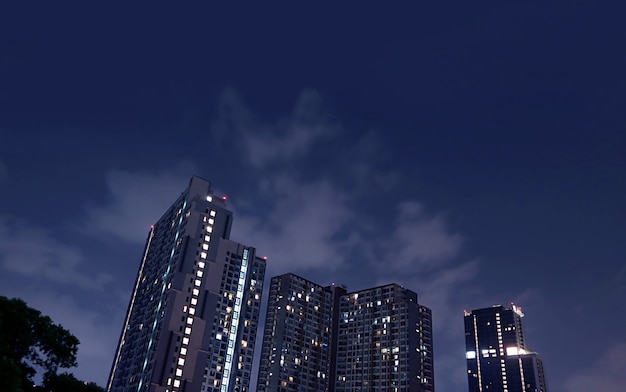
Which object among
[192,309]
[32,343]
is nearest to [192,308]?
[192,309]

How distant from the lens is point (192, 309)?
148 metres

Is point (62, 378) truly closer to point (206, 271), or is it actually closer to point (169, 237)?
point (206, 271)

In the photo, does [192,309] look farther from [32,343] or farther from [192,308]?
[32,343]

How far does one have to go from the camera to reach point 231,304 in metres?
180

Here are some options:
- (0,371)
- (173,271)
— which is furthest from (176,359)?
(0,371)

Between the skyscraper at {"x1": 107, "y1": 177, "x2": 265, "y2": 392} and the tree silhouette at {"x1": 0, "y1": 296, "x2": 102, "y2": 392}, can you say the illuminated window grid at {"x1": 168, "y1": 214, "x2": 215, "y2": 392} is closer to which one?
the skyscraper at {"x1": 107, "y1": 177, "x2": 265, "y2": 392}

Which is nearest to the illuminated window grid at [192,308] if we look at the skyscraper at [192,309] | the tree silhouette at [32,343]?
the skyscraper at [192,309]

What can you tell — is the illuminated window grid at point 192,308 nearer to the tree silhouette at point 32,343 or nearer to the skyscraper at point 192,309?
the skyscraper at point 192,309

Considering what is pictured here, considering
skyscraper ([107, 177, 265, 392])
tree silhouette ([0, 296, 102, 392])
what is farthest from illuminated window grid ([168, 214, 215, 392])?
tree silhouette ([0, 296, 102, 392])

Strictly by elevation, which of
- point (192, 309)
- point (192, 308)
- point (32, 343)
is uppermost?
point (192, 308)

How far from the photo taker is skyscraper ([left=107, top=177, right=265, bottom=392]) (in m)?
141

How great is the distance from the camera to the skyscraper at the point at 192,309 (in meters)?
141

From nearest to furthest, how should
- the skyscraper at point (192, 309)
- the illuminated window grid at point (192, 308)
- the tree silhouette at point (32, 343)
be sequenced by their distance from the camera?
the tree silhouette at point (32, 343), the illuminated window grid at point (192, 308), the skyscraper at point (192, 309)

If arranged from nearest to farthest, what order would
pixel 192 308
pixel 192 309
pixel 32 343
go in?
1. pixel 32 343
2. pixel 192 309
3. pixel 192 308
